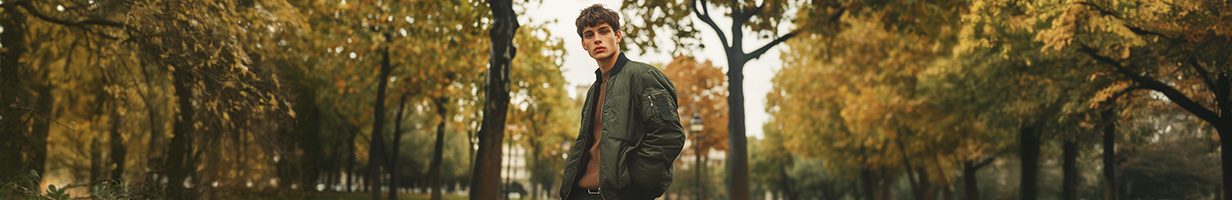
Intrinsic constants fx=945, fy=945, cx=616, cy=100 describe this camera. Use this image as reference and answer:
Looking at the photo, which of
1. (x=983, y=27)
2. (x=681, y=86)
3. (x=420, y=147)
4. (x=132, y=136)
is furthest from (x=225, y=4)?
(x=420, y=147)

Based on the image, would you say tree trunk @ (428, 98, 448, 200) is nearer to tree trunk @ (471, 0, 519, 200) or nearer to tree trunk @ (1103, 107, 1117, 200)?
tree trunk @ (471, 0, 519, 200)

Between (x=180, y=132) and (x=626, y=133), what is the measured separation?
10430 mm

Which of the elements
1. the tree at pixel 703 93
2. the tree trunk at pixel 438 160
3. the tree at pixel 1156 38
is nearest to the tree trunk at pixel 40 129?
the tree at pixel 1156 38

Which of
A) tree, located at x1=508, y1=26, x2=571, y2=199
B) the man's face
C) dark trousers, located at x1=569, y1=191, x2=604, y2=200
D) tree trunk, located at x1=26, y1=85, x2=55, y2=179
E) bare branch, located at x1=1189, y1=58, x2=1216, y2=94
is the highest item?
tree, located at x1=508, y1=26, x2=571, y2=199

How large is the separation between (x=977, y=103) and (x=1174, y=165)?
20.5 feet

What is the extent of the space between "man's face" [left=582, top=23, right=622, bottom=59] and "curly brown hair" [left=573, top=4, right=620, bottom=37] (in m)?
0.02

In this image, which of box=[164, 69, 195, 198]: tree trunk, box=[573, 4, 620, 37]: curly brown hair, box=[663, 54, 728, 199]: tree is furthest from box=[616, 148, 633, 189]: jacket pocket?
box=[663, 54, 728, 199]: tree

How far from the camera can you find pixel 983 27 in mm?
13656

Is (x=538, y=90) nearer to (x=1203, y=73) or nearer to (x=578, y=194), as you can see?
(x=1203, y=73)

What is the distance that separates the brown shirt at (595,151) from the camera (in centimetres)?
371

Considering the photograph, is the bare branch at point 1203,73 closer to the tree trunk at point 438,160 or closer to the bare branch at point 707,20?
the bare branch at point 707,20

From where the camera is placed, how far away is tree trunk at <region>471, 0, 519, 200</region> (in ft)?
36.4

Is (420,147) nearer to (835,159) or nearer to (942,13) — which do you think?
(835,159)

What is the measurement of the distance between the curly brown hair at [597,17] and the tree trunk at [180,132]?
637 cm
